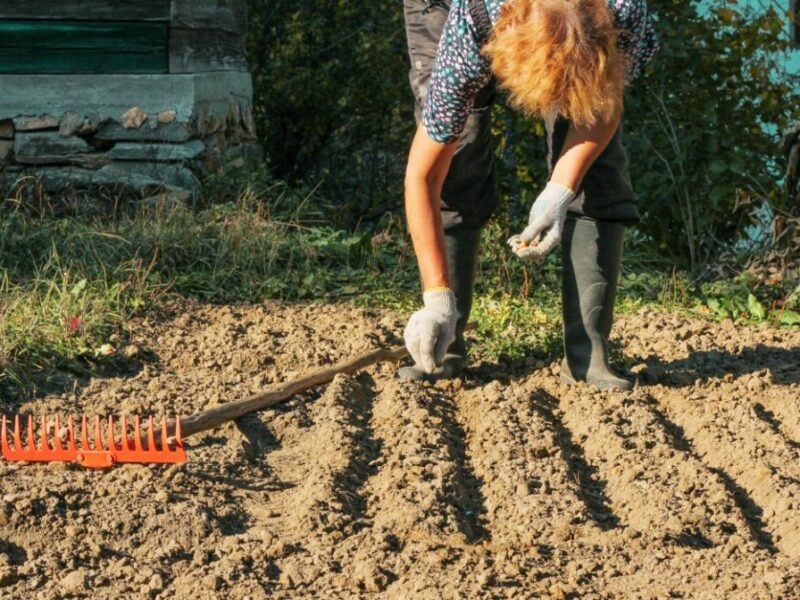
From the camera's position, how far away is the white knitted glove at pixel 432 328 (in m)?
3.74

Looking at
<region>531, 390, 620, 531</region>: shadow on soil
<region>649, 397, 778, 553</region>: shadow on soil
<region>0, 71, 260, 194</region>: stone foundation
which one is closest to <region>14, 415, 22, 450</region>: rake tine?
<region>531, 390, 620, 531</region>: shadow on soil

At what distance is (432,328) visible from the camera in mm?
3730

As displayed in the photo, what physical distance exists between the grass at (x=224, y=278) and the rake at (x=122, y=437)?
24.0 inches

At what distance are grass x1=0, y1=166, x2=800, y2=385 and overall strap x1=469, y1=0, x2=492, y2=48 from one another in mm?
1574

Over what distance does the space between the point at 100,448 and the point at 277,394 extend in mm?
703

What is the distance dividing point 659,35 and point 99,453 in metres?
3.51

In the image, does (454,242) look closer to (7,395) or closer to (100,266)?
(7,395)

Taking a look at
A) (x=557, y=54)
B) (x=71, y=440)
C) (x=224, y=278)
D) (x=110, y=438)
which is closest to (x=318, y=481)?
(x=110, y=438)

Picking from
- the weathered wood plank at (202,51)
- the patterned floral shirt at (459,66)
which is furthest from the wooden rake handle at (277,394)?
the weathered wood plank at (202,51)

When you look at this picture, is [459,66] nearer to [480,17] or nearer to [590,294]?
[480,17]

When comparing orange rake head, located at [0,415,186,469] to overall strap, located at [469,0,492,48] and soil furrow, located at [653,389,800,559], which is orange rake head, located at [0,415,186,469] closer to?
overall strap, located at [469,0,492,48]

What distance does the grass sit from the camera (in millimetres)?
4965

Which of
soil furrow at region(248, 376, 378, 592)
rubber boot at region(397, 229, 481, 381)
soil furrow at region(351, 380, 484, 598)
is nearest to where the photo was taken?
soil furrow at region(351, 380, 484, 598)

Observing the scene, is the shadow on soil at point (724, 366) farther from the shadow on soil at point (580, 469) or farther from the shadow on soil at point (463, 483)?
the shadow on soil at point (463, 483)
